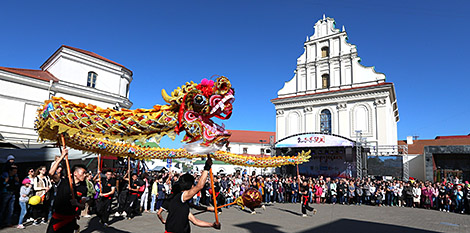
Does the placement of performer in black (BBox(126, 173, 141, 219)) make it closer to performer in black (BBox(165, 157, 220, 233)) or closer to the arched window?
performer in black (BBox(165, 157, 220, 233))

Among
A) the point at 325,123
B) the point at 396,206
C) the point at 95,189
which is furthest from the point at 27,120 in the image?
the point at 325,123

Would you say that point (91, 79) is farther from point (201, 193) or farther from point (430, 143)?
Answer: point (430, 143)

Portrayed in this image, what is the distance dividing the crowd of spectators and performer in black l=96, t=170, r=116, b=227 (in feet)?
0.26

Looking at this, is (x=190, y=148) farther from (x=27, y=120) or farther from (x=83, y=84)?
(x=83, y=84)

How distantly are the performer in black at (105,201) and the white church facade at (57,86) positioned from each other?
12792 millimetres

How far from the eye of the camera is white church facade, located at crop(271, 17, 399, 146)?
28.6 meters

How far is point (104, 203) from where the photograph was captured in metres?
8.46

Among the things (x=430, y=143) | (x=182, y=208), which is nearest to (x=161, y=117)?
(x=182, y=208)

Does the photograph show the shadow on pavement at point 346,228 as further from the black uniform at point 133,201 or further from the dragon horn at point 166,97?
the dragon horn at point 166,97

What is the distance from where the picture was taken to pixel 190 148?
424 centimetres

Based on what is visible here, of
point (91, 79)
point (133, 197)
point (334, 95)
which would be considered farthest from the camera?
point (334, 95)

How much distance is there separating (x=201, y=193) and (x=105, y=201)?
491cm

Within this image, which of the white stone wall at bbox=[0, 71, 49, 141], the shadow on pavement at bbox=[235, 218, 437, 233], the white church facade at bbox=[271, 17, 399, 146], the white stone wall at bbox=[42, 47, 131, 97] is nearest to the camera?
the shadow on pavement at bbox=[235, 218, 437, 233]

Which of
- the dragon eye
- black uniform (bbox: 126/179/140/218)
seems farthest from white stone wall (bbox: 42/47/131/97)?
the dragon eye
